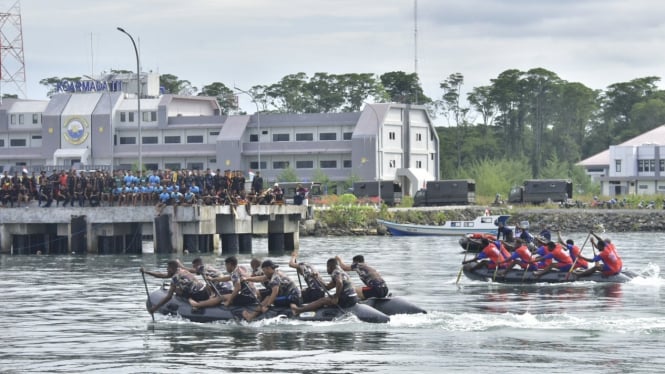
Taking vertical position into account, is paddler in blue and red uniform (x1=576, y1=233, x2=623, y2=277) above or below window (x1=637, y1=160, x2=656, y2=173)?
below

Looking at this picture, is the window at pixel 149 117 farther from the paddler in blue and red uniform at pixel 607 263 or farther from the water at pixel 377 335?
the paddler in blue and red uniform at pixel 607 263

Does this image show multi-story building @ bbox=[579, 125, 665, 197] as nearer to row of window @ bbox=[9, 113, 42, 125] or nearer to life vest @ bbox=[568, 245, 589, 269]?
row of window @ bbox=[9, 113, 42, 125]

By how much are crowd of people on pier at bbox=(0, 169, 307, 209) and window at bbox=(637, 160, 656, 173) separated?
71244mm

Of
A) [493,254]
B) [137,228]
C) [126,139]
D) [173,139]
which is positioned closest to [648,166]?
[173,139]

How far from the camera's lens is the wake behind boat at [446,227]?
8562 cm

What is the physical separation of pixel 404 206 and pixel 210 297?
250ft

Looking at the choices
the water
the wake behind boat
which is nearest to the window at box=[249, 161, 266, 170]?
the wake behind boat

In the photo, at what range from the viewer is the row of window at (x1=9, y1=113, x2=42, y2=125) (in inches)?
5039

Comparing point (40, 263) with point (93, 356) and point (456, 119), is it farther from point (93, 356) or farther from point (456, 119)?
point (456, 119)

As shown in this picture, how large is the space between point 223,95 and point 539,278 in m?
112

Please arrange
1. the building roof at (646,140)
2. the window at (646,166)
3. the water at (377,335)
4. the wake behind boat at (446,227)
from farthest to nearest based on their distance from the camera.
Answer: the building roof at (646,140) → the window at (646,166) → the wake behind boat at (446,227) → the water at (377,335)

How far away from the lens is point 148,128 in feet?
414

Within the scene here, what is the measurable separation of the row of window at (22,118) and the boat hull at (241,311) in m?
98.0

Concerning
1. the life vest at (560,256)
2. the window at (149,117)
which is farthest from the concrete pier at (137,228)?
the window at (149,117)
